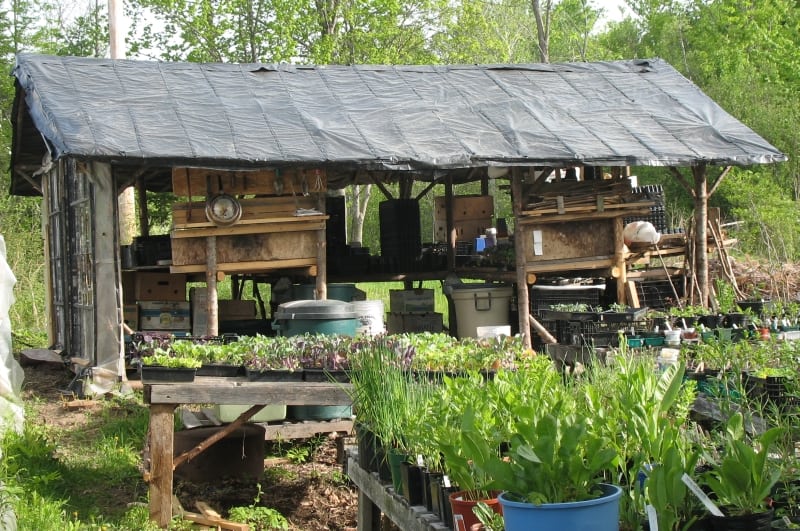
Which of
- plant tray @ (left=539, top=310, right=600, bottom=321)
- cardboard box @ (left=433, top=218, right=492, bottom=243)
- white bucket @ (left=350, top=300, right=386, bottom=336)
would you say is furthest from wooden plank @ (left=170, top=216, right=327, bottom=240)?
cardboard box @ (left=433, top=218, right=492, bottom=243)

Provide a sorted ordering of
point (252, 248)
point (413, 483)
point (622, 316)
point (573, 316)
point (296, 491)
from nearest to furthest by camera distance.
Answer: point (413, 483), point (296, 491), point (622, 316), point (573, 316), point (252, 248)

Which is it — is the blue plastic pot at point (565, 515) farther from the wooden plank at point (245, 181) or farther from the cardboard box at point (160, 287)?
the cardboard box at point (160, 287)

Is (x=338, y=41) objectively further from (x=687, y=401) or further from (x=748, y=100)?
(x=687, y=401)

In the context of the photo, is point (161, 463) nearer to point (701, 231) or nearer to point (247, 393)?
point (247, 393)

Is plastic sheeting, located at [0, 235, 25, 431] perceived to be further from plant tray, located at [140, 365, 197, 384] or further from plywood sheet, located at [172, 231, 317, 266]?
plywood sheet, located at [172, 231, 317, 266]

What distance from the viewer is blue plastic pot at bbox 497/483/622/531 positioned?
9.83ft

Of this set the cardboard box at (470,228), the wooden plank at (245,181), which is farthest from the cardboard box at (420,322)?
the wooden plank at (245,181)

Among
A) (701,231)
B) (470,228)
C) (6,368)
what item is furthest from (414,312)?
(6,368)

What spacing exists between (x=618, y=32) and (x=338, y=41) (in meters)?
17.6

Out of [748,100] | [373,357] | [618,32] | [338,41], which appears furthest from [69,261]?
[618,32]

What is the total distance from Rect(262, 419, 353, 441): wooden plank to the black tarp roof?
309 centimetres

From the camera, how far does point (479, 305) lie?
41.3ft

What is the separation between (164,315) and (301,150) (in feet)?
10.7

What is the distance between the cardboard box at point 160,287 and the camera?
493 inches
